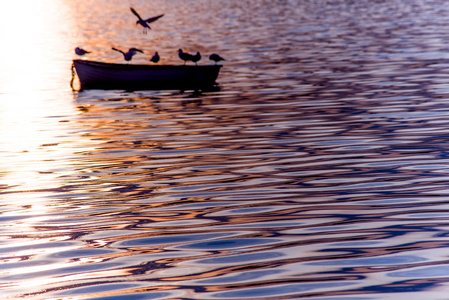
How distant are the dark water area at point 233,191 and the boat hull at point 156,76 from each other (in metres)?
0.78

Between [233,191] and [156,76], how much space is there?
19.5m

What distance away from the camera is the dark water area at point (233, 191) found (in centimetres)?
854

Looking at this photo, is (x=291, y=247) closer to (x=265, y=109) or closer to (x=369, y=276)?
(x=369, y=276)

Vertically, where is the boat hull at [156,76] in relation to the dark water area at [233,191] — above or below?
below

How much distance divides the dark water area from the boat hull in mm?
783

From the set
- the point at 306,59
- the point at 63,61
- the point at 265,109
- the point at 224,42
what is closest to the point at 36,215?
the point at 265,109

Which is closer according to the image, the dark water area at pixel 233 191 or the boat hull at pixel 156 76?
the dark water area at pixel 233 191

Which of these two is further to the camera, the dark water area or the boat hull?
the boat hull

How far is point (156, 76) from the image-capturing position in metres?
31.8

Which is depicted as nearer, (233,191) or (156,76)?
(233,191)

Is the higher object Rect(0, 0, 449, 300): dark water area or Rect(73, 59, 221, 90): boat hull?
Rect(0, 0, 449, 300): dark water area

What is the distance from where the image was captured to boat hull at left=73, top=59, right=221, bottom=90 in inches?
1247

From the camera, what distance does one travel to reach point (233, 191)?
1307 cm

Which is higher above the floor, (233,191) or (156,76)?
(233,191)
